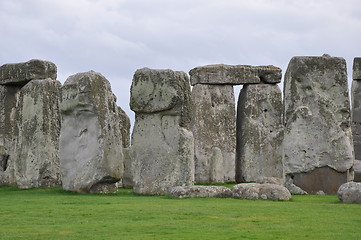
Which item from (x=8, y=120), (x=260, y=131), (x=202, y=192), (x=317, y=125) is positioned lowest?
(x=202, y=192)

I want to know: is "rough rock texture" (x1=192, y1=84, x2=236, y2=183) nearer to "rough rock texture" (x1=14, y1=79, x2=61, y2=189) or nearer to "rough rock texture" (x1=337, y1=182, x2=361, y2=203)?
"rough rock texture" (x1=14, y1=79, x2=61, y2=189)

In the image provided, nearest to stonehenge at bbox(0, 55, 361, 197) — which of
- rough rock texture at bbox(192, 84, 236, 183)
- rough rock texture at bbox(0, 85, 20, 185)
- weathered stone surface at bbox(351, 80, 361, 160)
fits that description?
rough rock texture at bbox(0, 85, 20, 185)

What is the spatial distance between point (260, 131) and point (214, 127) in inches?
62.7

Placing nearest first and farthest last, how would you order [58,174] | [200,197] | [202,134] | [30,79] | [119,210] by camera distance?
[119,210], [200,197], [58,174], [30,79], [202,134]

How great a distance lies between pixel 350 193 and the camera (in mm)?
17062

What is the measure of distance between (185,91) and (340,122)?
4.12 metres

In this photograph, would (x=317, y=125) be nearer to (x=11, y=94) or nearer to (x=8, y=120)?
(x=11, y=94)

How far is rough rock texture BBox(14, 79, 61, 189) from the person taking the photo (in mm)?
23094

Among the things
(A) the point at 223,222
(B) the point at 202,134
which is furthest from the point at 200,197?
(B) the point at 202,134

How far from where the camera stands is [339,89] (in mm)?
21578

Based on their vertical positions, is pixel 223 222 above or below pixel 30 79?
below

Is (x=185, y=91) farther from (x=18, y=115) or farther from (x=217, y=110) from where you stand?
(x=217, y=110)

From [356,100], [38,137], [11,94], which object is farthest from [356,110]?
[38,137]

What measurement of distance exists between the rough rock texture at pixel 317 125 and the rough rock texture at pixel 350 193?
362cm
